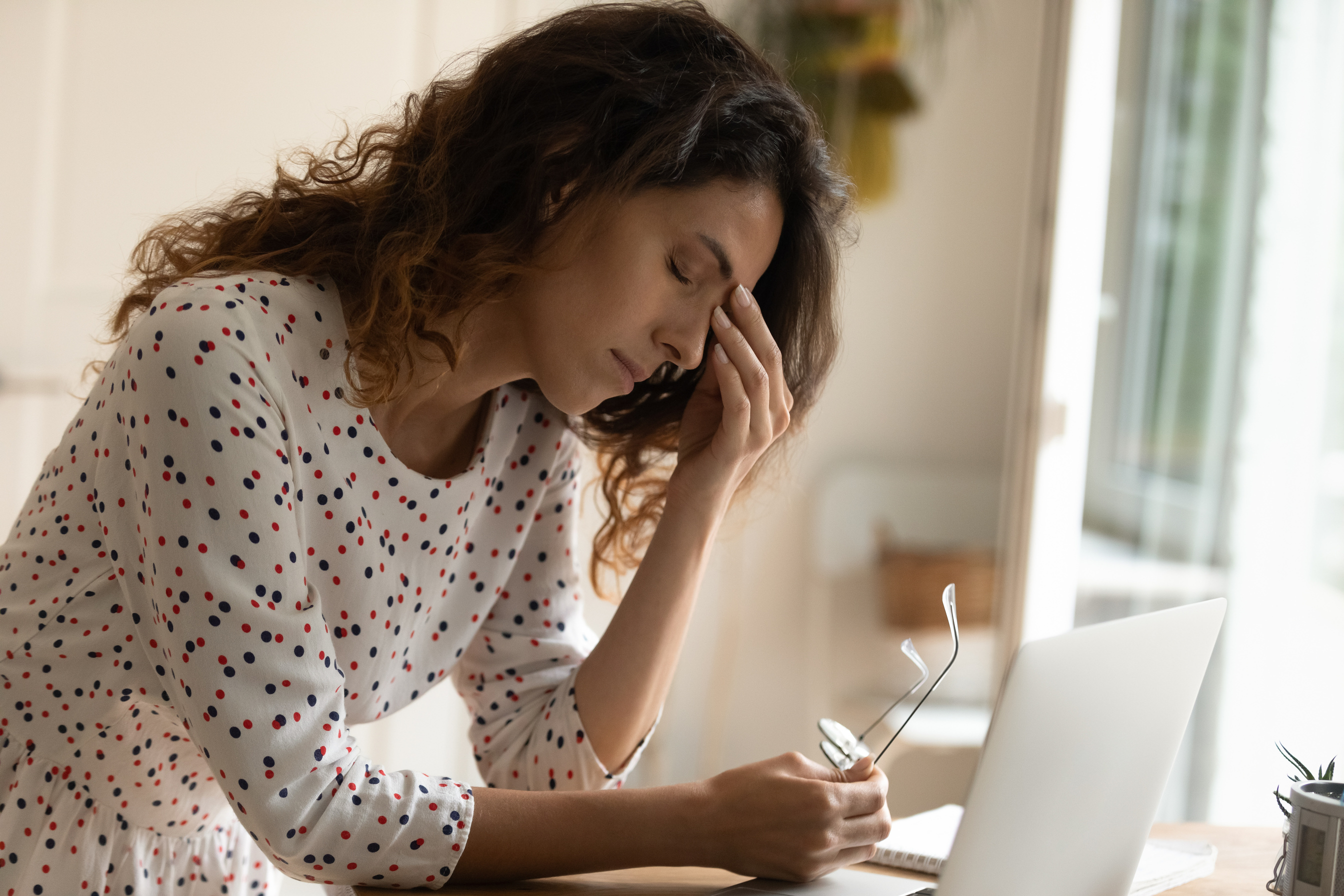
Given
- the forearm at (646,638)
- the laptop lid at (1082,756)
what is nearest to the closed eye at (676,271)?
the forearm at (646,638)

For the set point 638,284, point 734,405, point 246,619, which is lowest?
point 246,619

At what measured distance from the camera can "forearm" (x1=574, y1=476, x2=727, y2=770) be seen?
3.42 ft

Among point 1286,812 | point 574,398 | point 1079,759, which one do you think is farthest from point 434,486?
point 1286,812

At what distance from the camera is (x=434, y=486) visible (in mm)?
992

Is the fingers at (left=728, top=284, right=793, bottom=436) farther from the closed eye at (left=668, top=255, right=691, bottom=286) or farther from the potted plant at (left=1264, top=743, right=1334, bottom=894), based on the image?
the potted plant at (left=1264, top=743, right=1334, bottom=894)

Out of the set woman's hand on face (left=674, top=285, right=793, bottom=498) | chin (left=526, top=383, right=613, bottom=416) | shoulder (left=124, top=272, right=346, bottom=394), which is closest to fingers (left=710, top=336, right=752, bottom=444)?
woman's hand on face (left=674, top=285, right=793, bottom=498)

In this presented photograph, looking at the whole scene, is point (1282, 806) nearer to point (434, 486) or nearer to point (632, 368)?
point (632, 368)

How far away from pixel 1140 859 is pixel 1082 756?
0.23 meters

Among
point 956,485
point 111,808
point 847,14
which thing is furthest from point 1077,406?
point 111,808

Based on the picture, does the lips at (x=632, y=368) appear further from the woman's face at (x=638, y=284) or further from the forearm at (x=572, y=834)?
the forearm at (x=572, y=834)

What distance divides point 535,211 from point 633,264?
0.29 ft

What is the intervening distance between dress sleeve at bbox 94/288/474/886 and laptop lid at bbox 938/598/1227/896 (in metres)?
0.35

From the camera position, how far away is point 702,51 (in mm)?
962

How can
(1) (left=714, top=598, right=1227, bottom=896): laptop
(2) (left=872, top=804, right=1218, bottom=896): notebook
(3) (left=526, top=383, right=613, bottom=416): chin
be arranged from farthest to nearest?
(3) (left=526, top=383, right=613, bottom=416): chin → (2) (left=872, top=804, right=1218, bottom=896): notebook → (1) (left=714, top=598, right=1227, bottom=896): laptop
